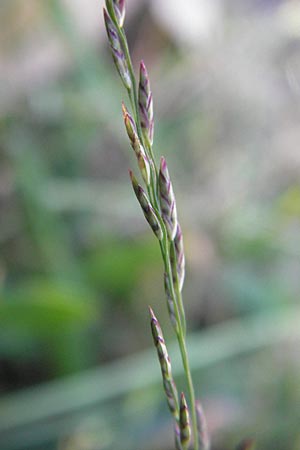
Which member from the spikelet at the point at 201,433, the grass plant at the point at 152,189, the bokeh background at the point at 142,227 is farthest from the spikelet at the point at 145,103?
the bokeh background at the point at 142,227

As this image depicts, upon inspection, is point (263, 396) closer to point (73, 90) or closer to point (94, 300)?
point (94, 300)

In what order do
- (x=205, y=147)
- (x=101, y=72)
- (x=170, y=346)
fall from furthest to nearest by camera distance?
(x=205, y=147)
(x=101, y=72)
(x=170, y=346)

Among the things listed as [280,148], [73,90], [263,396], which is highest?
[73,90]

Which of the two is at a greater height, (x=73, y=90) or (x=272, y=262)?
(x=73, y=90)

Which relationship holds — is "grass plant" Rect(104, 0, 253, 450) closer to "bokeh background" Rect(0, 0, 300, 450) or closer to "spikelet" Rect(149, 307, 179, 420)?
"spikelet" Rect(149, 307, 179, 420)

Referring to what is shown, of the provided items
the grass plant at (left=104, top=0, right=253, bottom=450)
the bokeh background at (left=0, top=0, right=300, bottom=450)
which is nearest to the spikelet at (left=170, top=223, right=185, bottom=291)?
the grass plant at (left=104, top=0, right=253, bottom=450)

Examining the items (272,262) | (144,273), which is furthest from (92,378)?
(272,262)
